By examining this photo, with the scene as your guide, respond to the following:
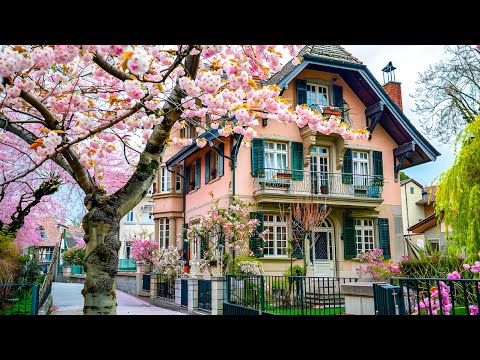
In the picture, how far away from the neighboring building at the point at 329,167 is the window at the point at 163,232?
64.7 inches

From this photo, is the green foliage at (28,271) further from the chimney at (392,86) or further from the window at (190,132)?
the chimney at (392,86)

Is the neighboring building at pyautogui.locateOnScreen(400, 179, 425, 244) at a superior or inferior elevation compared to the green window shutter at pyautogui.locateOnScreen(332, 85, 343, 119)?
inferior

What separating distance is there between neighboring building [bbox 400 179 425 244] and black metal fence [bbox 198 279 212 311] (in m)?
11.4

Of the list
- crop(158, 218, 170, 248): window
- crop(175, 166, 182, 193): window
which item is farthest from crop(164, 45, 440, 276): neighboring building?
crop(158, 218, 170, 248): window

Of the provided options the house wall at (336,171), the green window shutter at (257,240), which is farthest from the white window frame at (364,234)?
the green window shutter at (257,240)

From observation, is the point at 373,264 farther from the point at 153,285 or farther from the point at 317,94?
the point at 153,285

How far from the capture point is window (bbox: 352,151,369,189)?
14.6 m

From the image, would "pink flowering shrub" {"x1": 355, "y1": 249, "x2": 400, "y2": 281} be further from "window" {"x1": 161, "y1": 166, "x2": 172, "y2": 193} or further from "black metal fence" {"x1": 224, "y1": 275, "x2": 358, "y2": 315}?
"window" {"x1": 161, "y1": 166, "x2": 172, "y2": 193}

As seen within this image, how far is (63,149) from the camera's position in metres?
4.52

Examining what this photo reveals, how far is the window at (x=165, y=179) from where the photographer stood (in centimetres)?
1752
